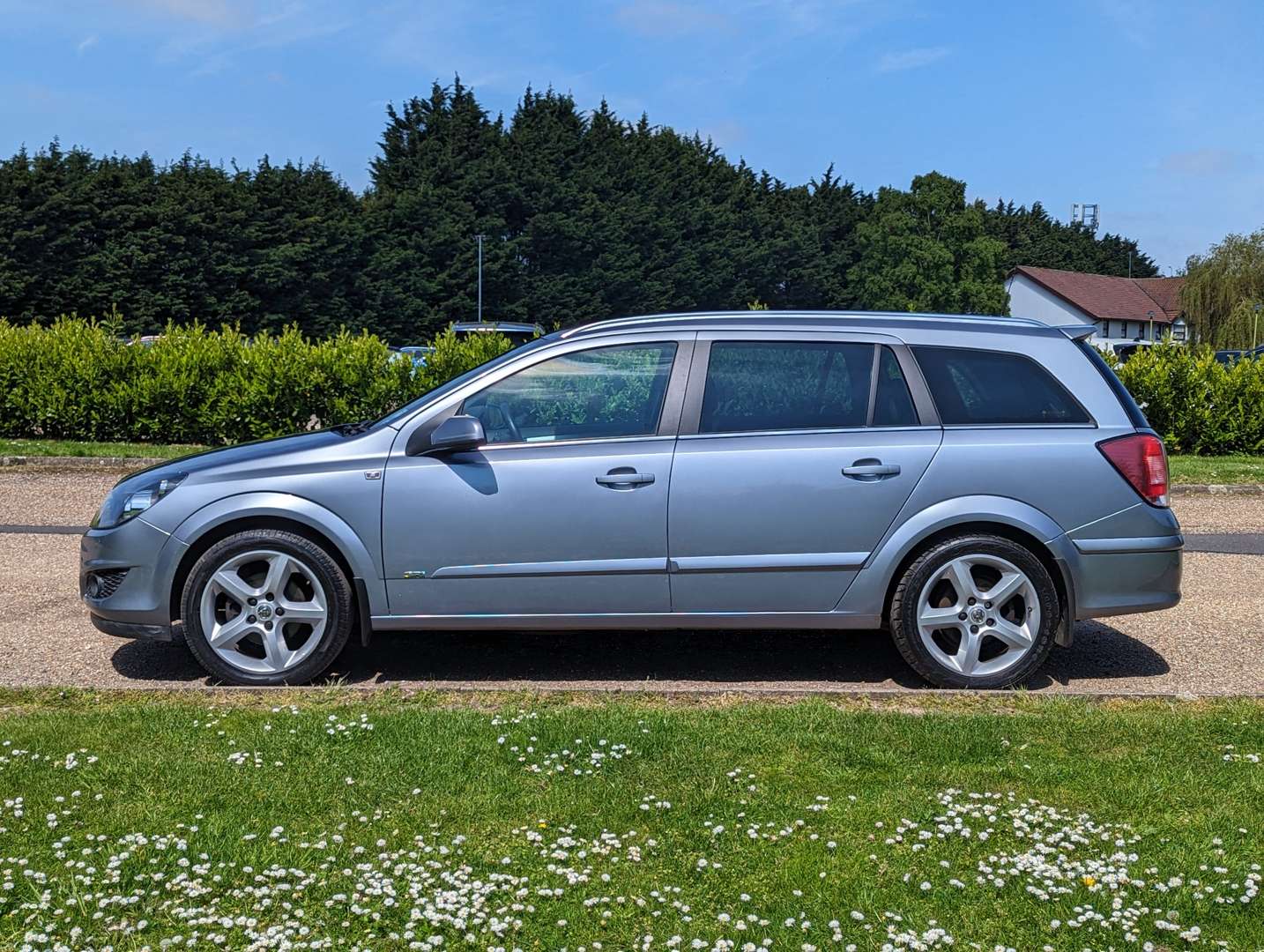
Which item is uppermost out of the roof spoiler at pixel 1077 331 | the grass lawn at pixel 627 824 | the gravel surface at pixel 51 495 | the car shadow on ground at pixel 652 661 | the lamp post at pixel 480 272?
the lamp post at pixel 480 272

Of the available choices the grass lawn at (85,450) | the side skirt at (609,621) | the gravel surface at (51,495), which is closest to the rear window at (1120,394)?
the side skirt at (609,621)

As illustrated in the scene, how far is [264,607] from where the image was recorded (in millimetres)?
6051

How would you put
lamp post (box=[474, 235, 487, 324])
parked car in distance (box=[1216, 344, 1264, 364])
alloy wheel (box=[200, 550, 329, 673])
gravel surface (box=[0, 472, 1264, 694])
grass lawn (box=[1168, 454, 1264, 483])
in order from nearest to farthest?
alloy wheel (box=[200, 550, 329, 673]) → gravel surface (box=[0, 472, 1264, 694]) → grass lawn (box=[1168, 454, 1264, 483]) → parked car in distance (box=[1216, 344, 1264, 364]) → lamp post (box=[474, 235, 487, 324])

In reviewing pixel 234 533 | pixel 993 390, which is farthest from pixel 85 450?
pixel 993 390

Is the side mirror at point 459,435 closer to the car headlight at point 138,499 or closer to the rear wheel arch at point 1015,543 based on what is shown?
the car headlight at point 138,499

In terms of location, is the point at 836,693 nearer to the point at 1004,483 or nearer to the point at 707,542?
the point at 707,542

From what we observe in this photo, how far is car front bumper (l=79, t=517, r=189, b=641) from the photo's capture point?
6047 millimetres

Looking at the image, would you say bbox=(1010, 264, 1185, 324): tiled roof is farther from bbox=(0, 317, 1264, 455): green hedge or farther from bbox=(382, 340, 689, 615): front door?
bbox=(382, 340, 689, 615): front door

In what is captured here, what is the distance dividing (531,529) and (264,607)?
1.31m

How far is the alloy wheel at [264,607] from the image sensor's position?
6027 mm

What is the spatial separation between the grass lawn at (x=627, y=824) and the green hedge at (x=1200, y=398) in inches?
488

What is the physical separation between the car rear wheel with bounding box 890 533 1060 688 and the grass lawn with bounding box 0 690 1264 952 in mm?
382

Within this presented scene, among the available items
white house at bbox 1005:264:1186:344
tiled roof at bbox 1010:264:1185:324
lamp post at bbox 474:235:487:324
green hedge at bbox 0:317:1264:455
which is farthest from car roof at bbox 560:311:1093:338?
tiled roof at bbox 1010:264:1185:324

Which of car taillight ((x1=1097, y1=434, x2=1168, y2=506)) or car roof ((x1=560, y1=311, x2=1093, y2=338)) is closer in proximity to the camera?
car taillight ((x1=1097, y1=434, x2=1168, y2=506))
